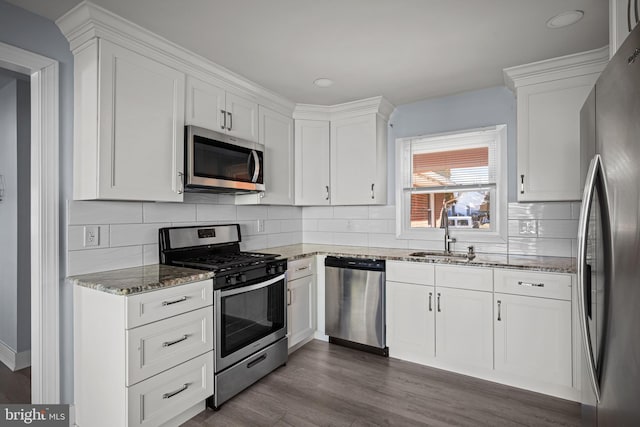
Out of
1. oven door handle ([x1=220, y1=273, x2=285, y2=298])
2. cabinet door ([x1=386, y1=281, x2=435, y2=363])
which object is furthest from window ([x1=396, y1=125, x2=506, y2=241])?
oven door handle ([x1=220, y1=273, x2=285, y2=298])

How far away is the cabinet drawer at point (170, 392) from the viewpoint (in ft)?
5.80

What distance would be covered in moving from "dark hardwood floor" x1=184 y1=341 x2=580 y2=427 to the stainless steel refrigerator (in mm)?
910

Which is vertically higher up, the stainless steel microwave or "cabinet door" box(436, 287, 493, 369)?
the stainless steel microwave

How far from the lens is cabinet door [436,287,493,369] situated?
256 centimetres

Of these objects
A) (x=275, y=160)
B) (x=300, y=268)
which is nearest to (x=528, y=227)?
(x=300, y=268)

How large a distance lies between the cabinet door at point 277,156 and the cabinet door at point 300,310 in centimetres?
82

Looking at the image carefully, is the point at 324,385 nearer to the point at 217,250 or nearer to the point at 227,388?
the point at 227,388

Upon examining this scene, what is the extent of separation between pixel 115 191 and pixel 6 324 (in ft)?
6.79

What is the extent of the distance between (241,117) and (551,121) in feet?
7.98

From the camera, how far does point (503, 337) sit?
2498 millimetres

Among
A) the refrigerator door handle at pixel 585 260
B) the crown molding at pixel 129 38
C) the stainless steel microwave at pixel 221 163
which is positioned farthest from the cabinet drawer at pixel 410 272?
the crown molding at pixel 129 38

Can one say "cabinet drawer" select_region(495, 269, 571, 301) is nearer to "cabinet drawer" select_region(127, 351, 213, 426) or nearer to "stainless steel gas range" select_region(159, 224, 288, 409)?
"stainless steel gas range" select_region(159, 224, 288, 409)

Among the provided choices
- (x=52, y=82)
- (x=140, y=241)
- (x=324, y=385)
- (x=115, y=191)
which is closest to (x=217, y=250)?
(x=140, y=241)

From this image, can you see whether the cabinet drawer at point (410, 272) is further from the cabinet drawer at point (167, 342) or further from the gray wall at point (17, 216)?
the gray wall at point (17, 216)
